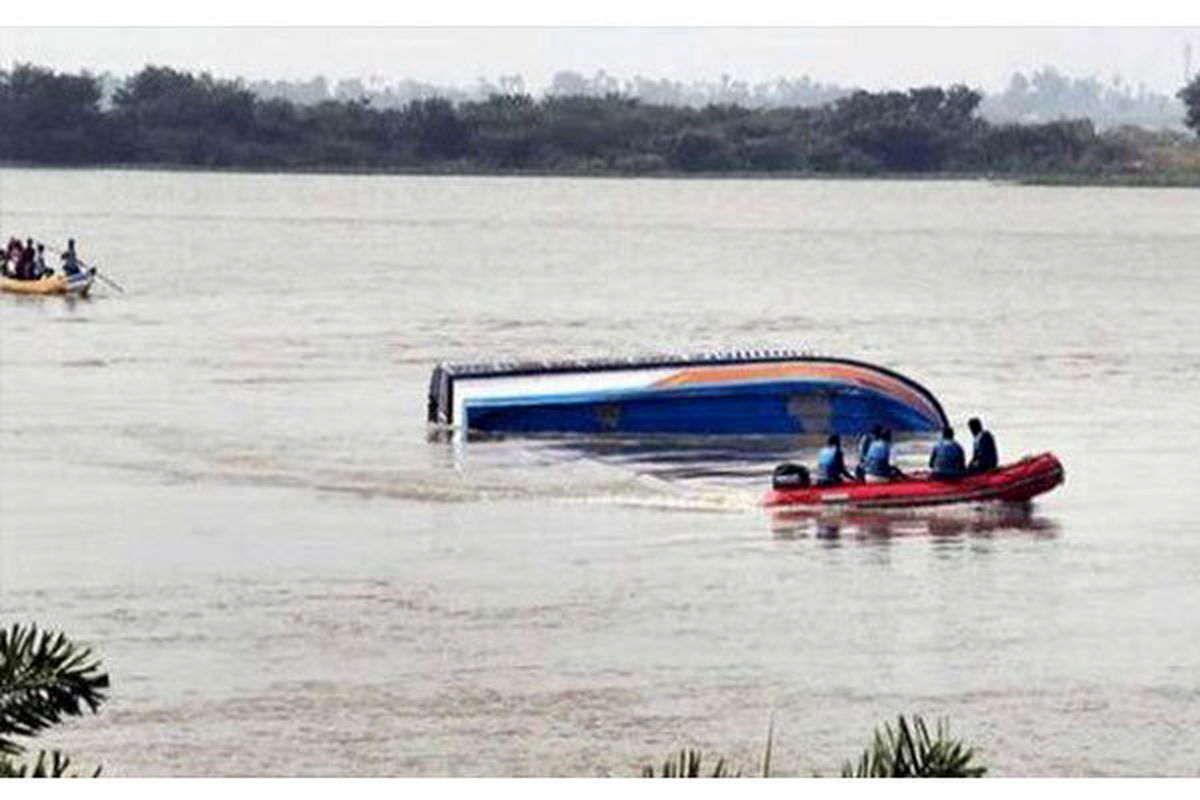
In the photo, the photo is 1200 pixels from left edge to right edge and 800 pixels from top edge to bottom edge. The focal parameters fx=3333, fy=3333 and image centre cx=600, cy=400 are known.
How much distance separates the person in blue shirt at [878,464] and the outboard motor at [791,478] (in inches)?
27.2

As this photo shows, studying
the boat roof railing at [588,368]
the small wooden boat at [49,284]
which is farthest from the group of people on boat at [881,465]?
the small wooden boat at [49,284]

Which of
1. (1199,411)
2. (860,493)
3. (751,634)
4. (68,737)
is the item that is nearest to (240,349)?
(1199,411)

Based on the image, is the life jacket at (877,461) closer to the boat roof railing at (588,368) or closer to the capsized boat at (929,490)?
the capsized boat at (929,490)

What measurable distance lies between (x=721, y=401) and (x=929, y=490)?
25.7 ft

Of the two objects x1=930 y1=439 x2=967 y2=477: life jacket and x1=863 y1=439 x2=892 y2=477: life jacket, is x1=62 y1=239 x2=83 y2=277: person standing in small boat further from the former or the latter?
x1=930 y1=439 x2=967 y2=477: life jacket

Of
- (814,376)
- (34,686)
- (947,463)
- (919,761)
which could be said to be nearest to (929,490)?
(947,463)

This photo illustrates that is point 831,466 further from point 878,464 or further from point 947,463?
point 947,463

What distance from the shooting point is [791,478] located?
37.8 m

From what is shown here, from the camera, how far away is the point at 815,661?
96.3 feet

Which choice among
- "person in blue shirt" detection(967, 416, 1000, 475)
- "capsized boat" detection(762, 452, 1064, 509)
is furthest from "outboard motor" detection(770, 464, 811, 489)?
"person in blue shirt" detection(967, 416, 1000, 475)

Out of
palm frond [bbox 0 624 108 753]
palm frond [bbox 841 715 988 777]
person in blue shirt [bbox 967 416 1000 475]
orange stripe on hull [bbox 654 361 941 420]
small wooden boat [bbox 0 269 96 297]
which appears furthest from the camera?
small wooden boat [bbox 0 269 96 297]

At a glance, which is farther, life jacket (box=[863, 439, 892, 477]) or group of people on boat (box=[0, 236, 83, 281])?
group of people on boat (box=[0, 236, 83, 281])

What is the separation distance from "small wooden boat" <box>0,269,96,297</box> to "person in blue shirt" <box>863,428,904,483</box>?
40888 mm

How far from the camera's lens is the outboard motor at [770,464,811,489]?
37.7 m
